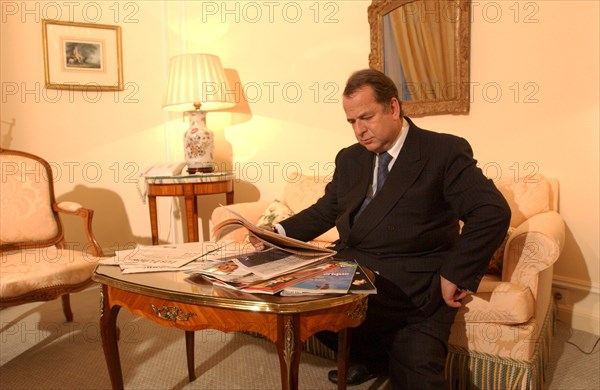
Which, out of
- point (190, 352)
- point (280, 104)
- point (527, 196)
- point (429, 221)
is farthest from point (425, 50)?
point (190, 352)

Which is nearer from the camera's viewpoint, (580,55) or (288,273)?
(288,273)

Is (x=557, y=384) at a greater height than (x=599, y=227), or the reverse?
(x=599, y=227)

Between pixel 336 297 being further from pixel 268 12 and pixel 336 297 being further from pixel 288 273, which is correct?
pixel 268 12

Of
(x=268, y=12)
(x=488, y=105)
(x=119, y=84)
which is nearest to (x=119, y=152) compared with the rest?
(x=119, y=84)

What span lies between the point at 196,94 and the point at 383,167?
74.2 inches

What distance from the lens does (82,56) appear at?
348cm

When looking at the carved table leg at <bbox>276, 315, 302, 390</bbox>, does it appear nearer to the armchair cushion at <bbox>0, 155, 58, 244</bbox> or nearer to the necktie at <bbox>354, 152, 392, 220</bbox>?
the necktie at <bbox>354, 152, 392, 220</bbox>

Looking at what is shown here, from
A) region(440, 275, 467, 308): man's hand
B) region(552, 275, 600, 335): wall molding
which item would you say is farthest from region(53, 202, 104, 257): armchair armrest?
region(552, 275, 600, 335): wall molding

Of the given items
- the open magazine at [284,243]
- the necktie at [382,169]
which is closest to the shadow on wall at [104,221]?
the open magazine at [284,243]

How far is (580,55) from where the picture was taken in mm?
2314

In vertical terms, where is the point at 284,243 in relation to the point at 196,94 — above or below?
below

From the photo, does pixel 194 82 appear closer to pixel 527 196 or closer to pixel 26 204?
pixel 26 204

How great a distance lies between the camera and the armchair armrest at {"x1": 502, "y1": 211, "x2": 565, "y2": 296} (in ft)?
5.73

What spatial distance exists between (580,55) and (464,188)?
4.36 ft
